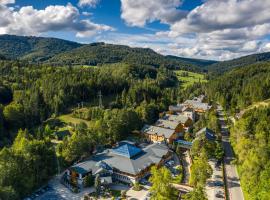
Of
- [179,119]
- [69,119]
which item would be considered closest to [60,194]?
[69,119]

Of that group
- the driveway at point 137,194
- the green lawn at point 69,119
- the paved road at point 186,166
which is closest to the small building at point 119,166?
the driveway at point 137,194

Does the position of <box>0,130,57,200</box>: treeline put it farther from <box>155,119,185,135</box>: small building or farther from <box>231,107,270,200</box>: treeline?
<box>155,119,185,135</box>: small building

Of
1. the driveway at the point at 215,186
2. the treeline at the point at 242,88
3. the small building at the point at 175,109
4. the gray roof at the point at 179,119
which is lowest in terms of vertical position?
the driveway at the point at 215,186

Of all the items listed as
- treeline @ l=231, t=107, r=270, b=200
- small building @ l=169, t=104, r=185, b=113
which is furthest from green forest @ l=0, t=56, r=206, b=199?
treeline @ l=231, t=107, r=270, b=200

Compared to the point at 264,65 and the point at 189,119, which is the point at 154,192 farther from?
the point at 264,65

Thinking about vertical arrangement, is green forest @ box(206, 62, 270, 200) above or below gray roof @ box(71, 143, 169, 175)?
above

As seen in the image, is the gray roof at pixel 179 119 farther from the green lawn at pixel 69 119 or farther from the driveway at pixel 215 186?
the driveway at pixel 215 186

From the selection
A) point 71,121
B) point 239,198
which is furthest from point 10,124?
point 239,198
